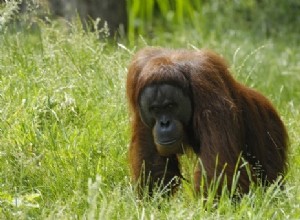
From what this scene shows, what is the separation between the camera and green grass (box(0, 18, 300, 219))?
4.54 meters

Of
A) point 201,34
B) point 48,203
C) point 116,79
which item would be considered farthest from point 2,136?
point 201,34

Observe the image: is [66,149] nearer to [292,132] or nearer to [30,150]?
[30,150]

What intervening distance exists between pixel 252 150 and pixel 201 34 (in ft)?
13.0

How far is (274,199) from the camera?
190 inches

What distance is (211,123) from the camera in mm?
4938

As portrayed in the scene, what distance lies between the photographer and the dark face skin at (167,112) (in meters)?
4.99

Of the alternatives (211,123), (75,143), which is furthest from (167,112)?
(75,143)

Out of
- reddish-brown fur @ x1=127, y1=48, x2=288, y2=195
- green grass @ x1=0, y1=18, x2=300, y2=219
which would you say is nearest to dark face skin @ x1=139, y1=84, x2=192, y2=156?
reddish-brown fur @ x1=127, y1=48, x2=288, y2=195

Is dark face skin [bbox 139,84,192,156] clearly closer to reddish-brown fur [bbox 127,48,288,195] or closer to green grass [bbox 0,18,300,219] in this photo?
reddish-brown fur [bbox 127,48,288,195]

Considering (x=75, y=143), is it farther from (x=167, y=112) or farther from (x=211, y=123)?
(x=211, y=123)

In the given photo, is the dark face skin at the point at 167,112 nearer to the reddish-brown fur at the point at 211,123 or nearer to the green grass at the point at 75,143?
the reddish-brown fur at the point at 211,123

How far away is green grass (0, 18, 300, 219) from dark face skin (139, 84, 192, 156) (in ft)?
0.73

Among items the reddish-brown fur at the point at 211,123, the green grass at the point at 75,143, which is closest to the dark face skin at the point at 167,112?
the reddish-brown fur at the point at 211,123

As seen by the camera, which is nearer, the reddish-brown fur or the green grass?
the green grass
